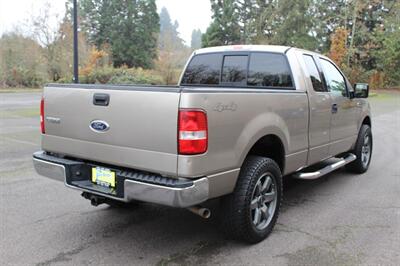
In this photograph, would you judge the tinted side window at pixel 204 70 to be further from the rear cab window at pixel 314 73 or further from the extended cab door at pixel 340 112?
the extended cab door at pixel 340 112

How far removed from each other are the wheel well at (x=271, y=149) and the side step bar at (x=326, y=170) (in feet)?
1.62

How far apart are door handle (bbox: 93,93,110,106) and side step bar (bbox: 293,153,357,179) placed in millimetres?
2513

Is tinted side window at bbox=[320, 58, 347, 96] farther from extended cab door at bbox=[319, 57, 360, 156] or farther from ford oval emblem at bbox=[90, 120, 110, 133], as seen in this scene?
ford oval emblem at bbox=[90, 120, 110, 133]

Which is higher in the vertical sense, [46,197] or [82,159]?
[82,159]

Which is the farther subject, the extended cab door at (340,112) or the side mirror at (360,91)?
the side mirror at (360,91)

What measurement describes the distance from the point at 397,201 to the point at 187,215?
109 inches

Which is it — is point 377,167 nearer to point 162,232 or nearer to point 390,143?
point 390,143

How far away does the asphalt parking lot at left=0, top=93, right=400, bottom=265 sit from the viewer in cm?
367

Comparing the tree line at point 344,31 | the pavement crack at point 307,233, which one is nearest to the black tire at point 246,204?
the pavement crack at point 307,233

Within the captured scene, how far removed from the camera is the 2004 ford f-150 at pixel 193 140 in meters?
3.23

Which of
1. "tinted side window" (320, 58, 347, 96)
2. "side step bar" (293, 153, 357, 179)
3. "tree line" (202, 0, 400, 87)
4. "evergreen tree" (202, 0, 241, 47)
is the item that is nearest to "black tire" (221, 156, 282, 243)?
"side step bar" (293, 153, 357, 179)

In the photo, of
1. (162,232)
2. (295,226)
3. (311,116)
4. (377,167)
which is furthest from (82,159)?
(377,167)

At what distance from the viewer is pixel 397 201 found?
5.41 metres

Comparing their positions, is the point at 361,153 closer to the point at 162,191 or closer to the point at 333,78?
the point at 333,78
